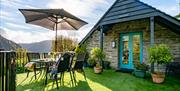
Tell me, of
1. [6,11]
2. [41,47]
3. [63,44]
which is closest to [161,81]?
[6,11]

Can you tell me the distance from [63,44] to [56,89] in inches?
480

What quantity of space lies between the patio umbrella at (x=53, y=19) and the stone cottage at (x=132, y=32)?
68.1 inches

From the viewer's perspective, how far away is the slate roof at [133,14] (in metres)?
7.16

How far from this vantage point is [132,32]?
927 cm

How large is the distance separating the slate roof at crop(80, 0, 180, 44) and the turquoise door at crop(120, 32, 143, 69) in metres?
1.13

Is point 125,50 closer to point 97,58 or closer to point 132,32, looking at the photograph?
point 132,32

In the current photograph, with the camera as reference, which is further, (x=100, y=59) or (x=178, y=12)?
(x=178, y=12)

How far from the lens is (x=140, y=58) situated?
8867 mm

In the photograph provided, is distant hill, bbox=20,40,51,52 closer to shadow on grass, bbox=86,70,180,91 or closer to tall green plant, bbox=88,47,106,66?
tall green plant, bbox=88,47,106,66

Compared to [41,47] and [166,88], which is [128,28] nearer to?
[166,88]

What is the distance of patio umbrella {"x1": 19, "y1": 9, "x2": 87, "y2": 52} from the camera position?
6.66 meters

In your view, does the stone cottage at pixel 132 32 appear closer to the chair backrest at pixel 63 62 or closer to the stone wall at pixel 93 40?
the stone wall at pixel 93 40

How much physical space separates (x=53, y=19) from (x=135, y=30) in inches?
140

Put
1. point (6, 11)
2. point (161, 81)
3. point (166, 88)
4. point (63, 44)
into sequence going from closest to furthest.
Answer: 1. point (166, 88)
2. point (161, 81)
3. point (6, 11)
4. point (63, 44)
